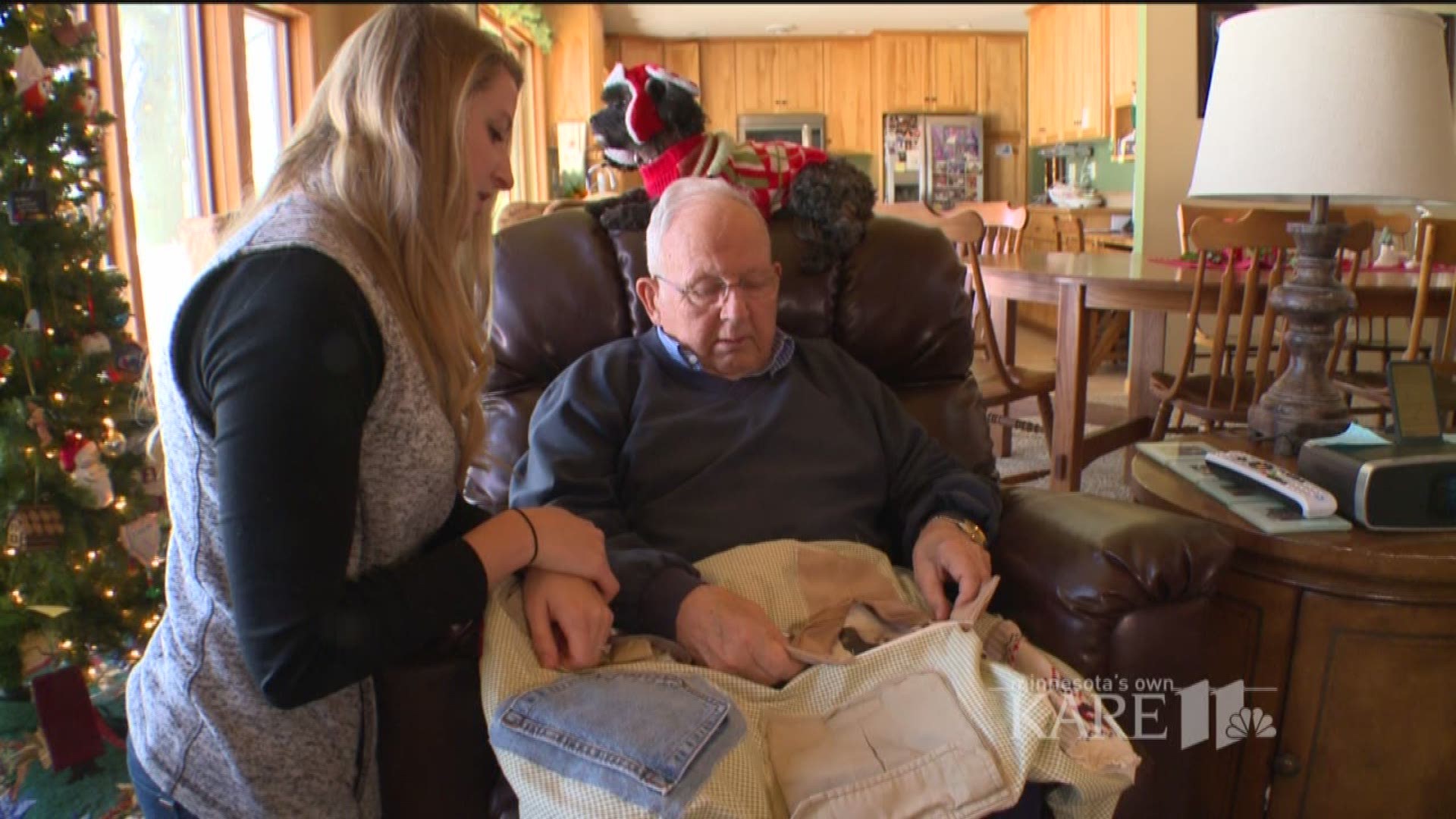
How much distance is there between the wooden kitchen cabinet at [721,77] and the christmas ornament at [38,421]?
28.4 feet

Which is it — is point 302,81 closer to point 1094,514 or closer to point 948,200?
point 1094,514

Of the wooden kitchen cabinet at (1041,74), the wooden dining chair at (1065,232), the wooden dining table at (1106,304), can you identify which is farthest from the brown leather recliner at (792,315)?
the wooden kitchen cabinet at (1041,74)

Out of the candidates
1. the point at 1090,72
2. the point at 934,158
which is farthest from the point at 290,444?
the point at 934,158

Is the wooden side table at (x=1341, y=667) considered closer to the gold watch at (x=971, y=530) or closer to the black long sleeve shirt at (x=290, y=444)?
the gold watch at (x=971, y=530)

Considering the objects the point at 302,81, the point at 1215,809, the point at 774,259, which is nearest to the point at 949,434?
the point at 774,259

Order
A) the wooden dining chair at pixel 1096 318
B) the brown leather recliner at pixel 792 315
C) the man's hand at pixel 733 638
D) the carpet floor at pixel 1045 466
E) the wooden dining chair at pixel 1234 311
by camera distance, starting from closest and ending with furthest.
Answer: the man's hand at pixel 733 638, the brown leather recliner at pixel 792 315, the wooden dining chair at pixel 1234 311, the carpet floor at pixel 1045 466, the wooden dining chair at pixel 1096 318

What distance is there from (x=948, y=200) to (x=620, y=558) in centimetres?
870

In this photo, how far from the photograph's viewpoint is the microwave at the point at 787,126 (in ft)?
32.5

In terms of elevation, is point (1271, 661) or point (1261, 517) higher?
point (1261, 517)

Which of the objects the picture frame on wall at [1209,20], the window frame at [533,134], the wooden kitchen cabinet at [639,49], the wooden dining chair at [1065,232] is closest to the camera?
the picture frame on wall at [1209,20]

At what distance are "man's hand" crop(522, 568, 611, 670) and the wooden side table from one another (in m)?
0.76

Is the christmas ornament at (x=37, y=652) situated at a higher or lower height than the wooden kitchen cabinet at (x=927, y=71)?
lower

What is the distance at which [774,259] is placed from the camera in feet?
5.73

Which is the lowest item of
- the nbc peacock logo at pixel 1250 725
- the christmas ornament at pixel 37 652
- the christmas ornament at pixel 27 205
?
the christmas ornament at pixel 37 652
